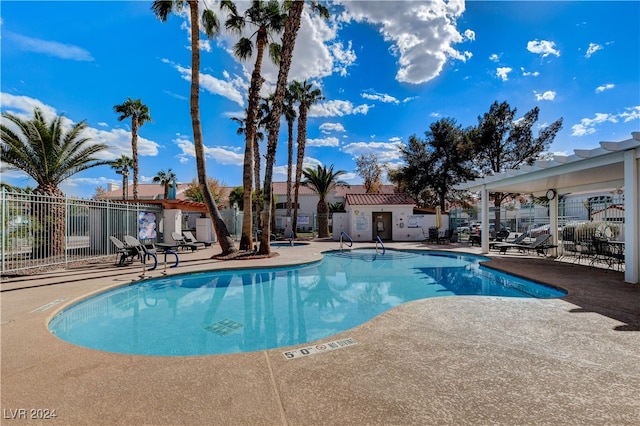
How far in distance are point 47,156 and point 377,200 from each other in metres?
19.6

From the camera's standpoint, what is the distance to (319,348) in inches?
144

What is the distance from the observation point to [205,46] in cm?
1378

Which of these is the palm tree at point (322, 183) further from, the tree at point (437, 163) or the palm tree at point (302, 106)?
the tree at point (437, 163)

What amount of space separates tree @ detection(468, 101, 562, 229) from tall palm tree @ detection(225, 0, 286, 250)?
62.1ft

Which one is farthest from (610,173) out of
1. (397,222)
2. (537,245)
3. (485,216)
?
(397,222)

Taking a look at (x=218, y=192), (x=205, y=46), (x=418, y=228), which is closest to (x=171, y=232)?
(x=205, y=46)

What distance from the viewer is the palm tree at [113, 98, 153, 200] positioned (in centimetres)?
2534

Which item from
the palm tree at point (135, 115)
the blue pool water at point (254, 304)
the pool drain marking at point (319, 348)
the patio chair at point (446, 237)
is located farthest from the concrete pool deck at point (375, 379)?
the palm tree at point (135, 115)

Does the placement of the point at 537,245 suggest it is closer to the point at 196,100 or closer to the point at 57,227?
the point at 196,100

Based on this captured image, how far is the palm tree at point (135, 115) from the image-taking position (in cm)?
2534

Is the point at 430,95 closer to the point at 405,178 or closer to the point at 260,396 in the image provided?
the point at 405,178

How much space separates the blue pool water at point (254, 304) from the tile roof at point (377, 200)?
10.4m

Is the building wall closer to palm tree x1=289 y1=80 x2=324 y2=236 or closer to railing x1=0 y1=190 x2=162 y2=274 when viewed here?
palm tree x1=289 y1=80 x2=324 y2=236

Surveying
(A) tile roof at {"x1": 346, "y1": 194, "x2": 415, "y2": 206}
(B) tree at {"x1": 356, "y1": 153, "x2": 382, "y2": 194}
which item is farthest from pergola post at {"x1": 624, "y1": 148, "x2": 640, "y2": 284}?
(B) tree at {"x1": 356, "y1": 153, "x2": 382, "y2": 194}
